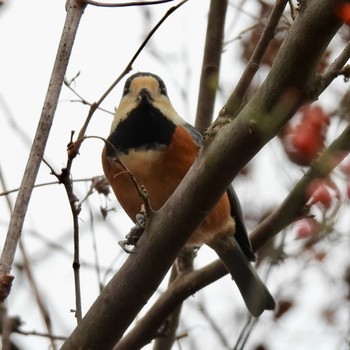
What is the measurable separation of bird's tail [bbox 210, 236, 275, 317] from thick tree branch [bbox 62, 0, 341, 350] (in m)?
1.67

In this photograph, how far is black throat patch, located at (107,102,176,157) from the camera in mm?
3863

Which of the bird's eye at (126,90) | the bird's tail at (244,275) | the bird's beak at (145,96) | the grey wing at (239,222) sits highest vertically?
the bird's eye at (126,90)

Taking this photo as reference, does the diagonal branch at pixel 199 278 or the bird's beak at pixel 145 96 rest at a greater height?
the bird's beak at pixel 145 96

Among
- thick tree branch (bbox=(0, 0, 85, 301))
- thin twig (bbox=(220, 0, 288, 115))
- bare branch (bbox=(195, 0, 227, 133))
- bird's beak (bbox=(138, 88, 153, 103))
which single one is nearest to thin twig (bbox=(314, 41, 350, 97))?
thin twig (bbox=(220, 0, 288, 115))

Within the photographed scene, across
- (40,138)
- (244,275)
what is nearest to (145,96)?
(244,275)

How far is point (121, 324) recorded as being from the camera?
2.52 metres

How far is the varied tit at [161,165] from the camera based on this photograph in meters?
3.79

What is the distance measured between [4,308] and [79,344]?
794 mm

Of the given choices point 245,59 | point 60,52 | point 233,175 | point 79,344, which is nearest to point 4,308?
point 79,344

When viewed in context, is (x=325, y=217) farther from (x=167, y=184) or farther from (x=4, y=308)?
(x=4, y=308)

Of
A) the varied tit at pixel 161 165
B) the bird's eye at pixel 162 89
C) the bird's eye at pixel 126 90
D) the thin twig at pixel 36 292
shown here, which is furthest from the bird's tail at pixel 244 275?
the thin twig at pixel 36 292

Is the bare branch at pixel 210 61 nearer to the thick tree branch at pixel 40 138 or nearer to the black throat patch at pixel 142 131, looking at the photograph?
the black throat patch at pixel 142 131

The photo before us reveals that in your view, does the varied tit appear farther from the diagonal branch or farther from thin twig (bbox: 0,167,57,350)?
thin twig (bbox: 0,167,57,350)

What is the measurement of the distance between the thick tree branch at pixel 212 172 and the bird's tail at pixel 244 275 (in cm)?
167
